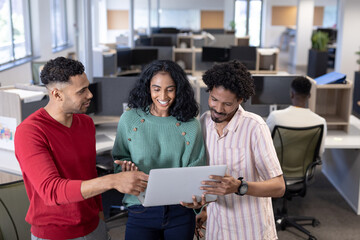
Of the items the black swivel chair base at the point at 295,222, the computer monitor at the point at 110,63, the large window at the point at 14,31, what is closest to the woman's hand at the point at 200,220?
the black swivel chair base at the point at 295,222

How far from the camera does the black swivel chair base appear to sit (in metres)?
3.51

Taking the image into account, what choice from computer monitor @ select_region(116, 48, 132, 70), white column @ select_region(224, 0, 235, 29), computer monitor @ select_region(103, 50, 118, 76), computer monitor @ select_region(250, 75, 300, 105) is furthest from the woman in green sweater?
white column @ select_region(224, 0, 235, 29)

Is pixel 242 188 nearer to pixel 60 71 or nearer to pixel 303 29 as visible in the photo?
pixel 60 71

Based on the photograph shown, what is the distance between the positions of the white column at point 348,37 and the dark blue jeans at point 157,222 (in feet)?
30.3

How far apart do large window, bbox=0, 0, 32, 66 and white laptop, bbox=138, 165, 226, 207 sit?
622 centimetres

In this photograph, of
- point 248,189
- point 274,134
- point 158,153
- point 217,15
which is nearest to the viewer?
point 248,189

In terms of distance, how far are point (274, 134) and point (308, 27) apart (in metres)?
11.0

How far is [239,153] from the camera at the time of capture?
172cm

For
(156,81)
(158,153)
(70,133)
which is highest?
(156,81)

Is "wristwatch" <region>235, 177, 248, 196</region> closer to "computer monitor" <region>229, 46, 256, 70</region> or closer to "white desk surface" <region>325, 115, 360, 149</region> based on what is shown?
"white desk surface" <region>325, 115, 360, 149</region>

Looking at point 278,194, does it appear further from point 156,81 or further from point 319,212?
point 319,212

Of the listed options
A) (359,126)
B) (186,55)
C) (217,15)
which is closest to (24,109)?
(359,126)

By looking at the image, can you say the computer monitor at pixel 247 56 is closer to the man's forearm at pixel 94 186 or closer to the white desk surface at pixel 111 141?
the white desk surface at pixel 111 141

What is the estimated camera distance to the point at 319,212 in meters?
3.96
